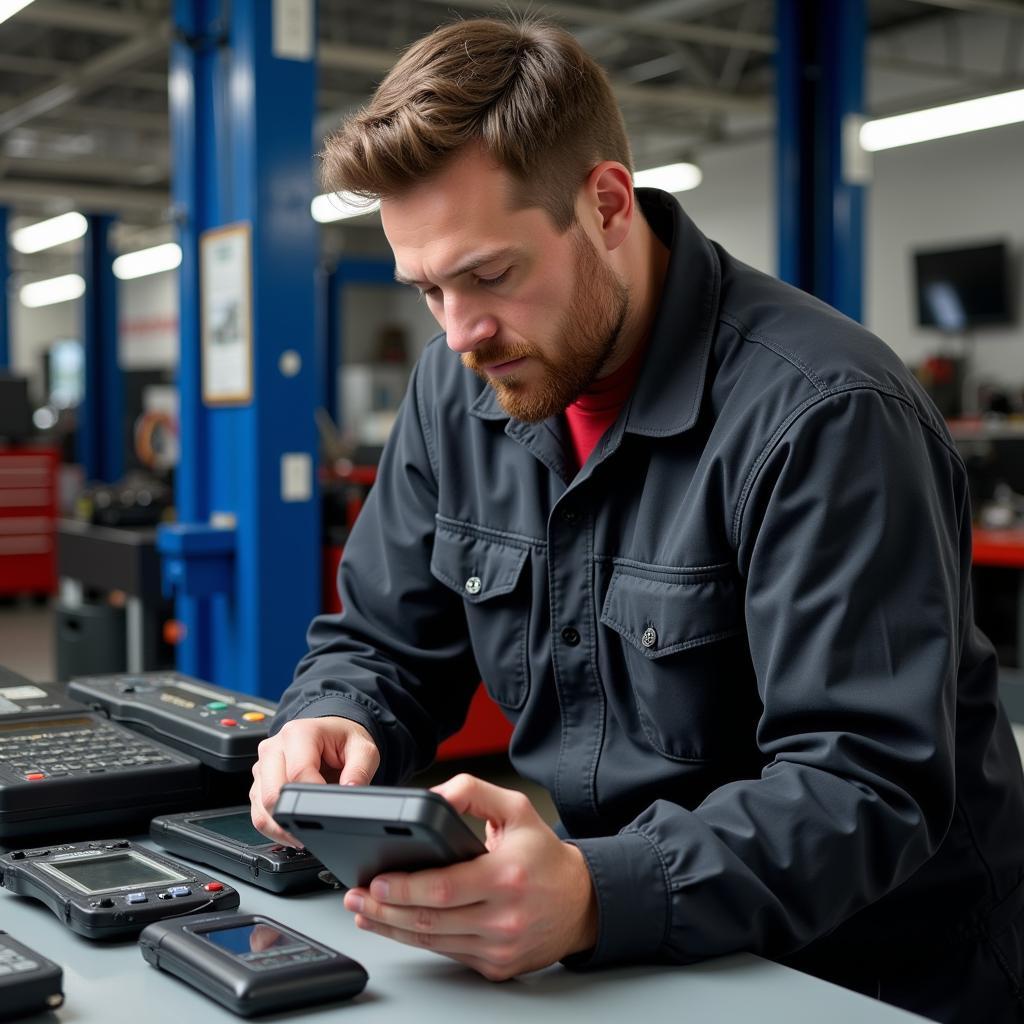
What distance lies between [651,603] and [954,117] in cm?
771

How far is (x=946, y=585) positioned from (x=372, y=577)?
2.29 ft

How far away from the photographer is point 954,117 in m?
8.08

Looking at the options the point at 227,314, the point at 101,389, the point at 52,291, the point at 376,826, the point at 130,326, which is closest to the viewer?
the point at 376,826

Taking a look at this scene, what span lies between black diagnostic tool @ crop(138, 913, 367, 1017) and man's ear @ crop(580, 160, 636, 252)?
72cm

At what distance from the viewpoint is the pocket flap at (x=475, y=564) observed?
1403mm

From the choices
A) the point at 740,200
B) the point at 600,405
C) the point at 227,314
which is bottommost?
the point at 600,405

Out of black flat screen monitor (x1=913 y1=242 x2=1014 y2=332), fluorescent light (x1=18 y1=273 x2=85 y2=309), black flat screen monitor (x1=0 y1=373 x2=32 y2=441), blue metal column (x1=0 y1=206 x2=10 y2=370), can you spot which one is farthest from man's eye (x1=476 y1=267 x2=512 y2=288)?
fluorescent light (x1=18 y1=273 x2=85 y2=309)

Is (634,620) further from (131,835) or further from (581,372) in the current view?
(131,835)

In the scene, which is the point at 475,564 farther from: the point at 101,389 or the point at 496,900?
the point at 101,389

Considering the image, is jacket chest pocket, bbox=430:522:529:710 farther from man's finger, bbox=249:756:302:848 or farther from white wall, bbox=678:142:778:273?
white wall, bbox=678:142:778:273

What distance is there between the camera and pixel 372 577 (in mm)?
1553

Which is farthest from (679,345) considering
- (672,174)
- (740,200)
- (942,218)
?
(740,200)

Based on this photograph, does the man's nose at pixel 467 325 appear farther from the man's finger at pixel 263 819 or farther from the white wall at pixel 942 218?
the white wall at pixel 942 218

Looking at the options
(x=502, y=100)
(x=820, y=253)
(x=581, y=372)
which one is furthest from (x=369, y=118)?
(x=820, y=253)
